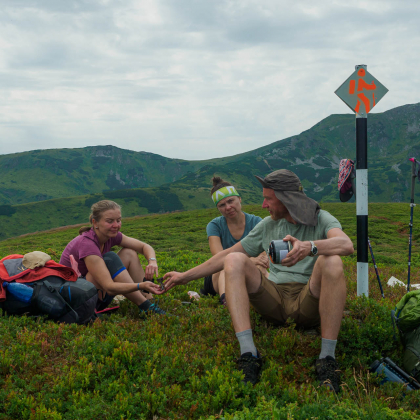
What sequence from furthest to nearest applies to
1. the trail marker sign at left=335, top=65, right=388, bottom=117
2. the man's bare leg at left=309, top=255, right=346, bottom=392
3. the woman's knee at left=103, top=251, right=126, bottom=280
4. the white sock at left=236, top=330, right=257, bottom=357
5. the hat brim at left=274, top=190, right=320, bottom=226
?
the trail marker sign at left=335, top=65, right=388, bottom=117 → the woman's knee at left=103, top=251, right=126, bottom=280 → the hat brim at left=274, top=190, right=320, bottom=226 → the white sock at left=236, top=330, right=257, bottom=357 → the man's bare leg at left=309, top=255, right=346, bottom=392

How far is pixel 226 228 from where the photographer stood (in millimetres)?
8180

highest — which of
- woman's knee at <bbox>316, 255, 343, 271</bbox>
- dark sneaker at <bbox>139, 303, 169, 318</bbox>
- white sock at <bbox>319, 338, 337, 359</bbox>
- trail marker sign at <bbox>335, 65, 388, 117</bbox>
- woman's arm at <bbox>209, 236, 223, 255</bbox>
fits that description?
trail marker sign at <bbox>335, 65, 388, 117</bbox>

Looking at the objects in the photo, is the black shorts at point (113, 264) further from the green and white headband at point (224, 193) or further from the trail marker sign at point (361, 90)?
the trail marker sign at point (361, 90)

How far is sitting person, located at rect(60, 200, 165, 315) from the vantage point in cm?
675

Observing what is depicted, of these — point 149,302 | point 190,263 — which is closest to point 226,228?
point 149,302

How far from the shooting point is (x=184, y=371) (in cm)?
494

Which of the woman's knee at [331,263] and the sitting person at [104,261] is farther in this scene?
the sitting person at [104,261]

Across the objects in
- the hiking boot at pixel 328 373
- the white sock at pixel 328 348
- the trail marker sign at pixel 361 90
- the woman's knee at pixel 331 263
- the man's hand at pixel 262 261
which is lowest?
the hiking boot at pixel 328 373

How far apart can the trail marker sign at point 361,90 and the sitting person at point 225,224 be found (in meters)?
2.61

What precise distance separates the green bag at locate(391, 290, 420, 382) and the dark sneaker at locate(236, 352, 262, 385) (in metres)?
1.88

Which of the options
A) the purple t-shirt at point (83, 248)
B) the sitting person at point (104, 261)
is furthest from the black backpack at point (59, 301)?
the purple t-shirt at point (83, 248)

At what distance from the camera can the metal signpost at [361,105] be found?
283 inches

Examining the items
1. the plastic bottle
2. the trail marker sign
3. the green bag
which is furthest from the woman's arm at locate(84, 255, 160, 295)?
the trail marker sign

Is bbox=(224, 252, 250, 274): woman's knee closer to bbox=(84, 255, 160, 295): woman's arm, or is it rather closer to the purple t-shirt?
bbox=(84, 255, 160, 295): woman's arm
